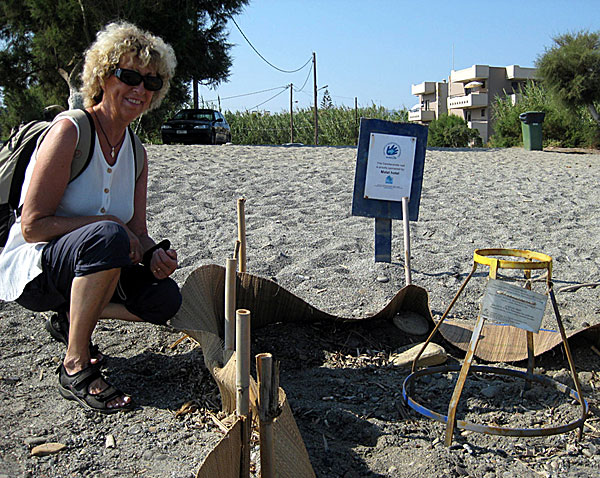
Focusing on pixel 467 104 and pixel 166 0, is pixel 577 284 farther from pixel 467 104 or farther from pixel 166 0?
pixel 467 104

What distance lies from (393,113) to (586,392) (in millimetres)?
25134

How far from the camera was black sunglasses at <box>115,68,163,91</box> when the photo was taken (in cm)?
221

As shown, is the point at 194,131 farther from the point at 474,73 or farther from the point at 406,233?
the point at 474,73

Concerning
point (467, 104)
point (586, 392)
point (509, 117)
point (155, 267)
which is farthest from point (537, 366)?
point (467, 104)

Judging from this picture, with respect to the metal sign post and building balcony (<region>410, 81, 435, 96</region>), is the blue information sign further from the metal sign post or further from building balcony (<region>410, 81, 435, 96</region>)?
building balcony (<region>410, 81, 435, 96</region>)

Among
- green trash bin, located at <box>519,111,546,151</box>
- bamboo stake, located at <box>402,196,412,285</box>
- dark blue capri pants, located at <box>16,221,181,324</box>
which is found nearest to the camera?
dark blue capri pants, located at <box>16,221,181,324</box>

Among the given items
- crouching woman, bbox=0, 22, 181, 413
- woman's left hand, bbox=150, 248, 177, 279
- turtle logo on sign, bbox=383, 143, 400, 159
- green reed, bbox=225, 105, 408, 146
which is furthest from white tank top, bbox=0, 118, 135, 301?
green reed, bbox=225, 105, 408, 146

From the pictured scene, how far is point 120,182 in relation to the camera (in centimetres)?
234

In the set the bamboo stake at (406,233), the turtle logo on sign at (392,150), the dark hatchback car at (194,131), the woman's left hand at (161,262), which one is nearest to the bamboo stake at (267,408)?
the woman's left hand at (161,262)

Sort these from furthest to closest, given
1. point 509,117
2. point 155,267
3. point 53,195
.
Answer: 1. point 509,117
2. point 155,267
3. point 53,195

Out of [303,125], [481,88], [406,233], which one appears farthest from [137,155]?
[481,88]

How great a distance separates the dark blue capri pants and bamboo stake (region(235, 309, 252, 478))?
31.4 inches

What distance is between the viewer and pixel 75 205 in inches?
87.2

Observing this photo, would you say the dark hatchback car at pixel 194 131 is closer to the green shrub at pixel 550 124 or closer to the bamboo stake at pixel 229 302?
the green shrub at pixel 550 124
